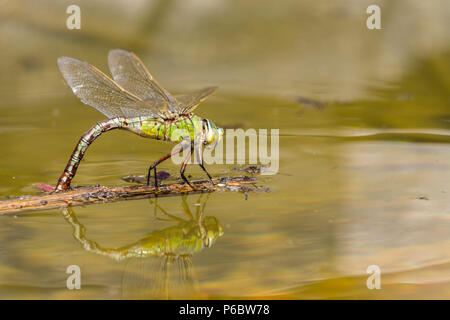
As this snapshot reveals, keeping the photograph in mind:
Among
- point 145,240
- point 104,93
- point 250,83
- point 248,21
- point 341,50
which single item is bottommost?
point 145,240

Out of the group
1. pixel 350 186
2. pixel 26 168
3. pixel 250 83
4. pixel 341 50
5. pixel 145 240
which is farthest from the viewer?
pixel 341 50

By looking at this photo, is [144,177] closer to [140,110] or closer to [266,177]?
[140,110]

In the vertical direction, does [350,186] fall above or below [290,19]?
below

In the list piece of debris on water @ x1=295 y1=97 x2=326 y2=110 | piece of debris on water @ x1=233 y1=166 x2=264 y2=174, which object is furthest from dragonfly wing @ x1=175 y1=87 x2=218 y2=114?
piece of debris on water @ x1=295 y1=97 x2=326 y2=110

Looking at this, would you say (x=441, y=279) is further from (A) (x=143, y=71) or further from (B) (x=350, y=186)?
(A) (x=143, y=71)

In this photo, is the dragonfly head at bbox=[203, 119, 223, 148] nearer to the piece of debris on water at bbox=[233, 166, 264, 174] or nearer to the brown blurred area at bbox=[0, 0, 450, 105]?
the piece of debris on water at bbox=[233, 166, 264, 174]

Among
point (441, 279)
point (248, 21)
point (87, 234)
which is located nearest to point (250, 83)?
point (248, 21)
